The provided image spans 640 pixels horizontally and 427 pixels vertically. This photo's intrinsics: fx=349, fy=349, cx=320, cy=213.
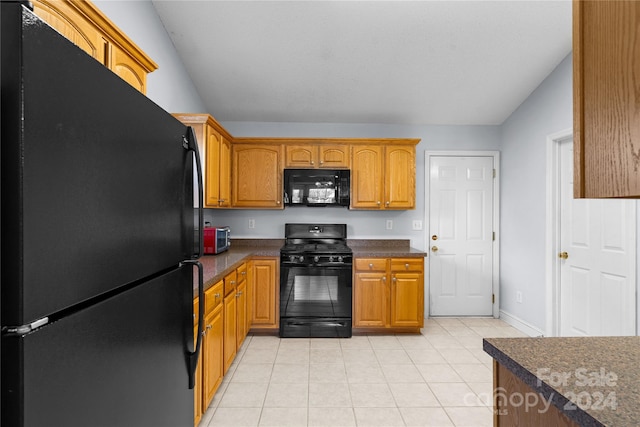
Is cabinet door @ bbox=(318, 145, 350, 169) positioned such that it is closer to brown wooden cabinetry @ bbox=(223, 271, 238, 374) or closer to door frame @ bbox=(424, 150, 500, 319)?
door frame @ bbox=(424, 150, 500, 319)

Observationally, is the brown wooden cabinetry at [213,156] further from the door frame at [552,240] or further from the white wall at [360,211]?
the door frame at [552,240]

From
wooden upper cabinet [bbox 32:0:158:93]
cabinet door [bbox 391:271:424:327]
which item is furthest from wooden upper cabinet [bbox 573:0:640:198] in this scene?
cabinet door [bbox 391:271:424:327]

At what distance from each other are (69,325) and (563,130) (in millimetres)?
3820

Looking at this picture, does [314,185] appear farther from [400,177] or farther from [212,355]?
[212,355]

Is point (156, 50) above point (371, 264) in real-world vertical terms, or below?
above

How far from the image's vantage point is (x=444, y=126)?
4297 mm

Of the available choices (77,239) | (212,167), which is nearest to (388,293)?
(212,167)

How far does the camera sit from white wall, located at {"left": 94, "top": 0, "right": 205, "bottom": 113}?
2.22 m

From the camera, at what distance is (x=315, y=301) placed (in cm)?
361

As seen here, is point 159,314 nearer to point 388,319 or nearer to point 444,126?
point 388,319

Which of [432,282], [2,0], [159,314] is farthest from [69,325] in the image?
[432,282]

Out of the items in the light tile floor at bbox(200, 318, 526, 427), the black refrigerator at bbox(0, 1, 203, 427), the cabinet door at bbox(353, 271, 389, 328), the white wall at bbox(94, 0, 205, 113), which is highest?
the white wall at bbox(94, 0, 205, 113)

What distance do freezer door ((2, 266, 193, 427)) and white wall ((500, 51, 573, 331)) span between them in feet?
11.6

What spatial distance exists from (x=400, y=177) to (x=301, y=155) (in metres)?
1.15
